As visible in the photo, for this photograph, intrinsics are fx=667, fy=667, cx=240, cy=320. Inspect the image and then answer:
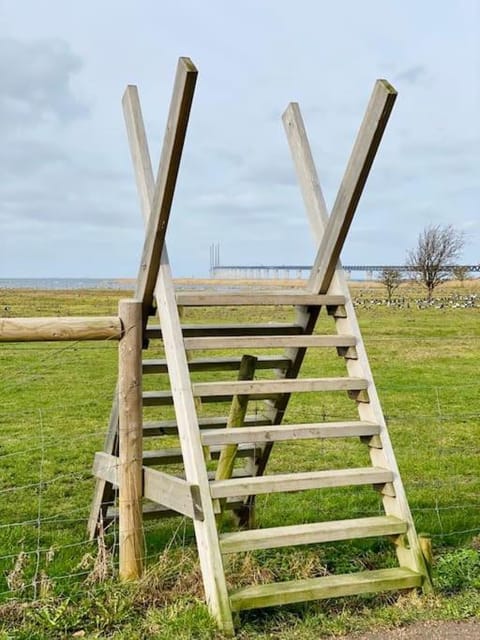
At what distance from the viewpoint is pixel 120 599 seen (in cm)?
388

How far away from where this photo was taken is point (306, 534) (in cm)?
388

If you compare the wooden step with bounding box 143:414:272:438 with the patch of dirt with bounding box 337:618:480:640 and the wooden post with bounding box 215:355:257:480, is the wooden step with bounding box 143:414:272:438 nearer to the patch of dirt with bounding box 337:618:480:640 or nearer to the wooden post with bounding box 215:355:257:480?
the wooden post with bounding box 215:355:257:480

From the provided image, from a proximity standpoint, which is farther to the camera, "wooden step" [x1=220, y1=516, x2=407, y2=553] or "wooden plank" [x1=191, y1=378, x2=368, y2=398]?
"wooden plank" [x1=191, y1=378, x2=368, y2=398]

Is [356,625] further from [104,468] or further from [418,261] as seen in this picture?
[418,261]

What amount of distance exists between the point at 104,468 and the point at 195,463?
1.05 metres

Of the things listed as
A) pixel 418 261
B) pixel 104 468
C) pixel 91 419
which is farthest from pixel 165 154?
pixel 418 261

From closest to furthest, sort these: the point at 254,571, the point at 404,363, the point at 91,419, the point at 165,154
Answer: the point at 165,154 < the point at 254,571 < the point at 91,419 < the point at 404,363

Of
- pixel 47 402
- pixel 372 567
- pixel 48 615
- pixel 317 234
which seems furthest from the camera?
pixel 47 402

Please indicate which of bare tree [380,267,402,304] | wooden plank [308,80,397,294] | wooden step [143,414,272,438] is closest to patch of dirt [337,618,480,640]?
wooden step [143,414,272,438]

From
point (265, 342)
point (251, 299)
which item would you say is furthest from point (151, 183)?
point (265, 342)

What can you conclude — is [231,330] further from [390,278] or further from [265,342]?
[390,278]

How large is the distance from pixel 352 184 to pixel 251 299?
1.00 m

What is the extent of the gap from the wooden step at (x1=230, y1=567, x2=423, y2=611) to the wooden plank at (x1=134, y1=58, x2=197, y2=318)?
193 cm

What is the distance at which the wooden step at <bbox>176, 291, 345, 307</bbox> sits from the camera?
4449mm
